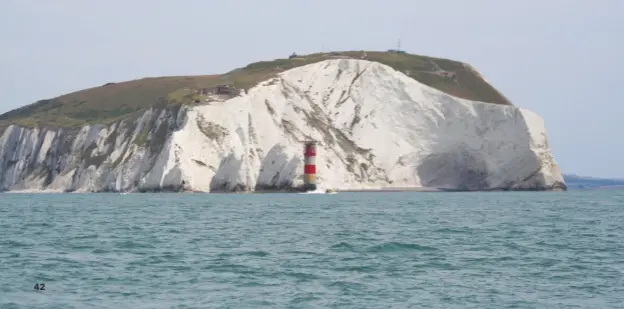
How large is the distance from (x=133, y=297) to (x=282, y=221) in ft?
101

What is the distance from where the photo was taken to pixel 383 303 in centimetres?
2673

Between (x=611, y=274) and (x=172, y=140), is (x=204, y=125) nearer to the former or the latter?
(x=172, y=140)

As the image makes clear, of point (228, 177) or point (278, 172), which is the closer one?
point (228, 177)

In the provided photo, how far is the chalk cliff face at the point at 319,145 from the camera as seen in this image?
414ft

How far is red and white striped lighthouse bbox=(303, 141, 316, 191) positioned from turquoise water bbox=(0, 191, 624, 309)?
63812mm

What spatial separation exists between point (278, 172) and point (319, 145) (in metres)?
9.06

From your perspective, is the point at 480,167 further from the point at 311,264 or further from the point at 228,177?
the point at 311,264

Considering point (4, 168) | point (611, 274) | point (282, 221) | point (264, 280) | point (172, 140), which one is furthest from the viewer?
point (4, 168)

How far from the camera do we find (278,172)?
414ft

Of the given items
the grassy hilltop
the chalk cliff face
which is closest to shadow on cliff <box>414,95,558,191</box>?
the chalk cliff face

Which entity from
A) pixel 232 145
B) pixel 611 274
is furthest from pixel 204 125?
pixel 611 274

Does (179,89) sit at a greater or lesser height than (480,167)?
greater

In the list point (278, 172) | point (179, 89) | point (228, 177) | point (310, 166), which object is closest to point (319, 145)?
point (278, 172)

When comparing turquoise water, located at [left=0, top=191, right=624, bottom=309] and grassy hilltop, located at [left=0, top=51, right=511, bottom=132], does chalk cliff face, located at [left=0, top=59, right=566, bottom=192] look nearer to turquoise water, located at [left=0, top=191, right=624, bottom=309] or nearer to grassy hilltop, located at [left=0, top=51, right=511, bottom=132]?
grassy hilltop, located at [left=0, top=51, right=511, bottom=132]
